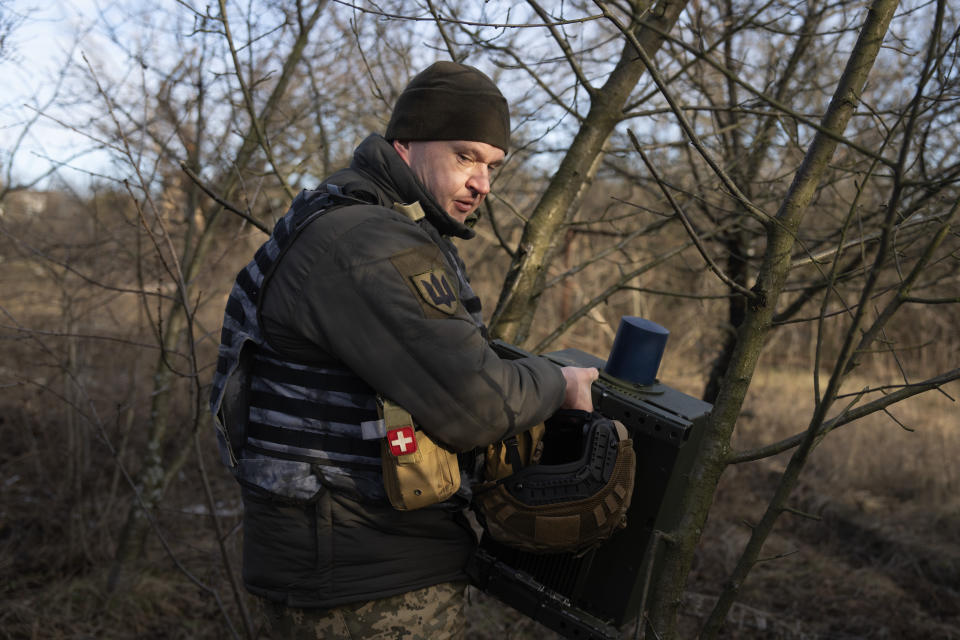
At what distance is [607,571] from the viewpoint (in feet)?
5.78

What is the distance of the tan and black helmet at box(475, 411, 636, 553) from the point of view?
5.22 ft

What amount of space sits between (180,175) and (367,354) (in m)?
4.91

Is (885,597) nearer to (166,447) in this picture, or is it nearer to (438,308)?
(438,308)

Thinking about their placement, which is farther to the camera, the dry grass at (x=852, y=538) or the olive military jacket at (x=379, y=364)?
the dry grass at (x=852, y=538)

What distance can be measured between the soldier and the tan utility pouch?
0.01 m

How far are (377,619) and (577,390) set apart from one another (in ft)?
2.32

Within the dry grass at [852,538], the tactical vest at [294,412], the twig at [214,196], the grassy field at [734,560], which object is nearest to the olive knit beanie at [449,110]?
the tactical vest at [294,412]

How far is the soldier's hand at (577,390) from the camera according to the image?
1.70m

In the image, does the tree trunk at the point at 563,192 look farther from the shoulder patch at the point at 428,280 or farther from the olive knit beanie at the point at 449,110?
the shoulder patch at the point at 428,280

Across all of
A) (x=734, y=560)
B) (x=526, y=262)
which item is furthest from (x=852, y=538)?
(x=526, y=262)

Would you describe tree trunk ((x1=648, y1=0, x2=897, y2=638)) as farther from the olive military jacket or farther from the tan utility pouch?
the tan utility pouch

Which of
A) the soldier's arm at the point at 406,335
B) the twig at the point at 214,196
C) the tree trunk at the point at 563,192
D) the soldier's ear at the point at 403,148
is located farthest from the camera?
the tree trunk at the point at 563,192

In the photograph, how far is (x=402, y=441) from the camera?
146 centimetres

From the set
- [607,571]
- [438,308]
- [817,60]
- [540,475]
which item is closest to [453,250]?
[438,308]
